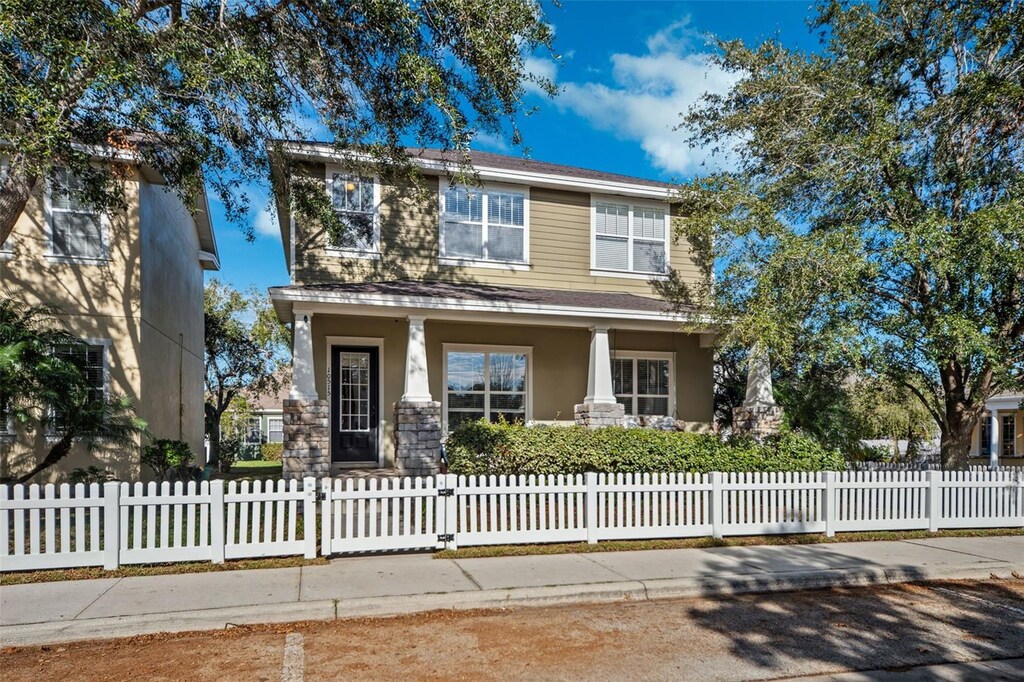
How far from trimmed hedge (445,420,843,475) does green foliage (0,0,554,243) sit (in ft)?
15.3

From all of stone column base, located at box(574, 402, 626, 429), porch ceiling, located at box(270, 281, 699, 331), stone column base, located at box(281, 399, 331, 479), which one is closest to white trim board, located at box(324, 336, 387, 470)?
porch ceiling, located at box(270, 281, 699, 331)

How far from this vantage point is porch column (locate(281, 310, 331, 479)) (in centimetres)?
1052

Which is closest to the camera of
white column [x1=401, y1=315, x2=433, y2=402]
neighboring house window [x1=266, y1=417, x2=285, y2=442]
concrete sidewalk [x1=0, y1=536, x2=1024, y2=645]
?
concrete sidewalk [x1=0, y1=536, x2=1024, y2=645]

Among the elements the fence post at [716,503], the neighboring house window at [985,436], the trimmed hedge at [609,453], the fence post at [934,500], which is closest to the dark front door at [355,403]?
the trimmed hedge at [609,453]

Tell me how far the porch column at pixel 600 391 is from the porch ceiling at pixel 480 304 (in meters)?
0.38

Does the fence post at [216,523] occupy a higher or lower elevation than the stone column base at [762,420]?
lower

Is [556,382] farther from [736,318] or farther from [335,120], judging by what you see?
[335,120]

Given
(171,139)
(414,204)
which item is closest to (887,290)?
(414,204)

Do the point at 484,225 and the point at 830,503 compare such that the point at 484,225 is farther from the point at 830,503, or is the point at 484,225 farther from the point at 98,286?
the point at 830,503

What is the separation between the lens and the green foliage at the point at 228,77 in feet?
24.6

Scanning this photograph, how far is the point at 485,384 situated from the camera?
1393cm

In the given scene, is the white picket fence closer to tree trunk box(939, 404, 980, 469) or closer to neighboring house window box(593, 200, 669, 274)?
tree trunk box(939, 404, 980, 469)

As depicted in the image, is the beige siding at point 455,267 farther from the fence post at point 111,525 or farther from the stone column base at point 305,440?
the fence post at point 111,525

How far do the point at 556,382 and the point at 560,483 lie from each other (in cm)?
644
